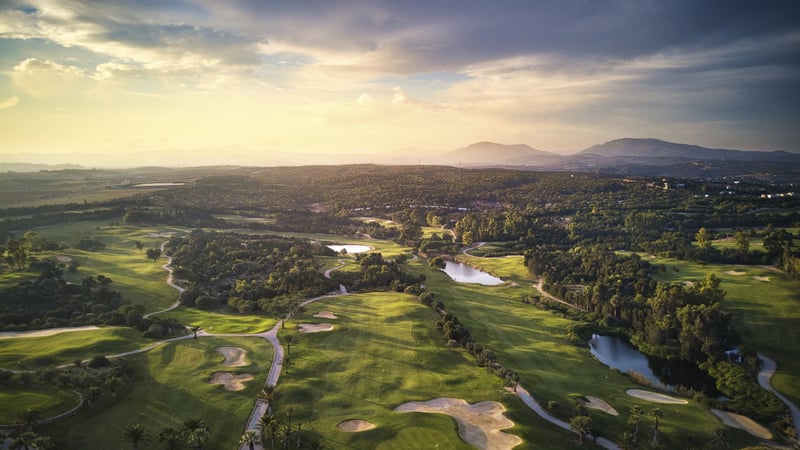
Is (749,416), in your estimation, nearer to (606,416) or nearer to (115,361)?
(606,416)

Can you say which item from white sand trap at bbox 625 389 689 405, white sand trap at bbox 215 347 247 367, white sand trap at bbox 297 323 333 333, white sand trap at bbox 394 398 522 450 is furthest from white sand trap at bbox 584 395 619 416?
white sand trap at bbox 215 347 247 367

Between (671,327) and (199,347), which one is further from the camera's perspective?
(671,327)

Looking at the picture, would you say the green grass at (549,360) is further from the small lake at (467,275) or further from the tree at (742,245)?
the tree at (742,245)

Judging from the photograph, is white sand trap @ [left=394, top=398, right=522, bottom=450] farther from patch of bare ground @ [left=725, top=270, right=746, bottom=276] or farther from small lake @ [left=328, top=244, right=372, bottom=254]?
small lake @ [left=328, top=244, right=372, bottom=254]

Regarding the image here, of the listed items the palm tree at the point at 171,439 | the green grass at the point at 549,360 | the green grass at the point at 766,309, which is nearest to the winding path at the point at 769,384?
the green grass at the point at 766,309

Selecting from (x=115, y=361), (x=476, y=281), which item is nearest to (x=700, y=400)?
(x=476, y=281)
